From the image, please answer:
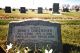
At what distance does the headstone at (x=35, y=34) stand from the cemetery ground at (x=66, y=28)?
133mm

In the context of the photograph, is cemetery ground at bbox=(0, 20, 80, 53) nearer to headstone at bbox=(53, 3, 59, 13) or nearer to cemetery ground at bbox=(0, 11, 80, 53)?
cemetery ground at bbox=(0, 11, 80, 53)

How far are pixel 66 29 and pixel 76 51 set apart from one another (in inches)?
19.8

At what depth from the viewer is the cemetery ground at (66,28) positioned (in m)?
4.40

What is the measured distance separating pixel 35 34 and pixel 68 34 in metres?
0.70

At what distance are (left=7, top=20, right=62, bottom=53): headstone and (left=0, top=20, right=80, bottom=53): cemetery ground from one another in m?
0.13

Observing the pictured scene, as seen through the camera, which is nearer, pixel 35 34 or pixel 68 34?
pixel 35 34

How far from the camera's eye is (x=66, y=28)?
4547mm

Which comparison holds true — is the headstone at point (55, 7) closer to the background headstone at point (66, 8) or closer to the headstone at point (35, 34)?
the background headstone at point (66, 8)

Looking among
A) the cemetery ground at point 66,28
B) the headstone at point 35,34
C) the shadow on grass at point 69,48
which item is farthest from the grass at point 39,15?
the shadow on grass at point 69,48

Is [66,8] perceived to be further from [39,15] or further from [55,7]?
[39,15]

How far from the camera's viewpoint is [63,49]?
4387mm

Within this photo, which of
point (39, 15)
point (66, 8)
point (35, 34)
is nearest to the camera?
point (35, 34)

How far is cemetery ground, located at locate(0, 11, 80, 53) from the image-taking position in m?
4.40

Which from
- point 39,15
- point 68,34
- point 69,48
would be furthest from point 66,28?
point 39,15
